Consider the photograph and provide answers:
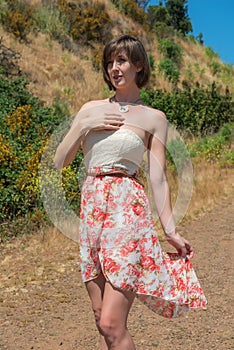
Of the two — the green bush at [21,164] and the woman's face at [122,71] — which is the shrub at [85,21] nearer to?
the green bush at [21,164]

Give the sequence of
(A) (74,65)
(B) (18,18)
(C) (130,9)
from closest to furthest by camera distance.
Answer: (B) (18,18), (A) (74,65), (C) (130,9)

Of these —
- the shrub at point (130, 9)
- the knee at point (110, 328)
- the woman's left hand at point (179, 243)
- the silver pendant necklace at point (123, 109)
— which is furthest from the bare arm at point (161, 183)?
the shrub at point (130, 9)

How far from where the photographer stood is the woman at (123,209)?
211 centimetres

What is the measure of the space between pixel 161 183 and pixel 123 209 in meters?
0.23

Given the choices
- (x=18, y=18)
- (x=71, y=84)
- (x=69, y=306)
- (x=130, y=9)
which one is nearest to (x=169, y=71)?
(x=130, y=9)

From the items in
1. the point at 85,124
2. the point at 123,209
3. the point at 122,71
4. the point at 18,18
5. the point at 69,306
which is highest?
the point at 18,18

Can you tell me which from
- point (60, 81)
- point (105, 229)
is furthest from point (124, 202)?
point (60, 81)

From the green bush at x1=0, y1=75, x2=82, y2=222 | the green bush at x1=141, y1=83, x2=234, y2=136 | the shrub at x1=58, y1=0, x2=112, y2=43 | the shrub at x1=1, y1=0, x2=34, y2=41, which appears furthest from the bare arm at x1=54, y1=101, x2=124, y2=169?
the shrub at x1=58, y1=0, x2=112, y2=43

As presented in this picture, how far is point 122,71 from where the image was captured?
225cm

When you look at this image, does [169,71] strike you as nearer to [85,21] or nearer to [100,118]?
[85,21]

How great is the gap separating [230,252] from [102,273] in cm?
381

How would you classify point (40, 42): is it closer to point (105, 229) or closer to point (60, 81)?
point (60, 81)

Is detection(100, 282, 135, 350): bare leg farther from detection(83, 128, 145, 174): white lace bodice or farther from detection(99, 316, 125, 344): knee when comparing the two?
detection(83, 128, 145, 174): white lace bodice

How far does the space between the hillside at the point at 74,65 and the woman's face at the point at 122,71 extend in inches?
362
